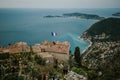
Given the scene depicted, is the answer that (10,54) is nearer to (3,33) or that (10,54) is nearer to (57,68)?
(57,68)

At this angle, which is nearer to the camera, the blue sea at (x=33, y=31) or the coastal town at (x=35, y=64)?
the coastal town at (x=35, y=64)

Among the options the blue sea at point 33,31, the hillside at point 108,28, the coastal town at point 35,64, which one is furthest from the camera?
the hillside at point 108,28

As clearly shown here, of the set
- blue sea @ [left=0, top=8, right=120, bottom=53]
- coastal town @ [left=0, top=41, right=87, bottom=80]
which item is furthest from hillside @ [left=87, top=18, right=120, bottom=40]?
coastal town @ [left=0, top=41, right=87, bottom=80]

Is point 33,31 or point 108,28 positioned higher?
point 108,28

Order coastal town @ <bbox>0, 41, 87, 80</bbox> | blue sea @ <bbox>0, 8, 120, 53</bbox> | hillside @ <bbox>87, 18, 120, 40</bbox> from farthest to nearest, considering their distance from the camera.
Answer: hillside @ <bbox>87, 18, 120, 40</bbox>, blue sea @ <bbox>0, 8, 120, 53</bbox>, coastal town @ <bbox>0, 41, 87, 80</bbox>

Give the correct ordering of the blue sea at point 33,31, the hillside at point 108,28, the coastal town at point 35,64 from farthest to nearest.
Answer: the hillside at point 108,28 < the blue sea at point 33,31 < the coastal town at point 35,64

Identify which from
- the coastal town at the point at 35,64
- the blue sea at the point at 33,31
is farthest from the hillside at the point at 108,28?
the coastal town at the point at 35,64

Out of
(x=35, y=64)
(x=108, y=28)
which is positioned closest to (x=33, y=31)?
(x=108, y=28)

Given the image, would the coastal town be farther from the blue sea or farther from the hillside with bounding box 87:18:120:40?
the hillside with bounding box 87:18:120:40

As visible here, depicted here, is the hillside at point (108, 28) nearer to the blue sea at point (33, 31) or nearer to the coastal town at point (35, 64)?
the blue sea at point (33, 31)

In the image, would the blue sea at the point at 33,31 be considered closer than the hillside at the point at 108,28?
Yes

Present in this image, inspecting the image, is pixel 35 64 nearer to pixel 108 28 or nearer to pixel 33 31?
pixel 33 31

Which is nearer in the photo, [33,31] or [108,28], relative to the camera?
[33,31]
